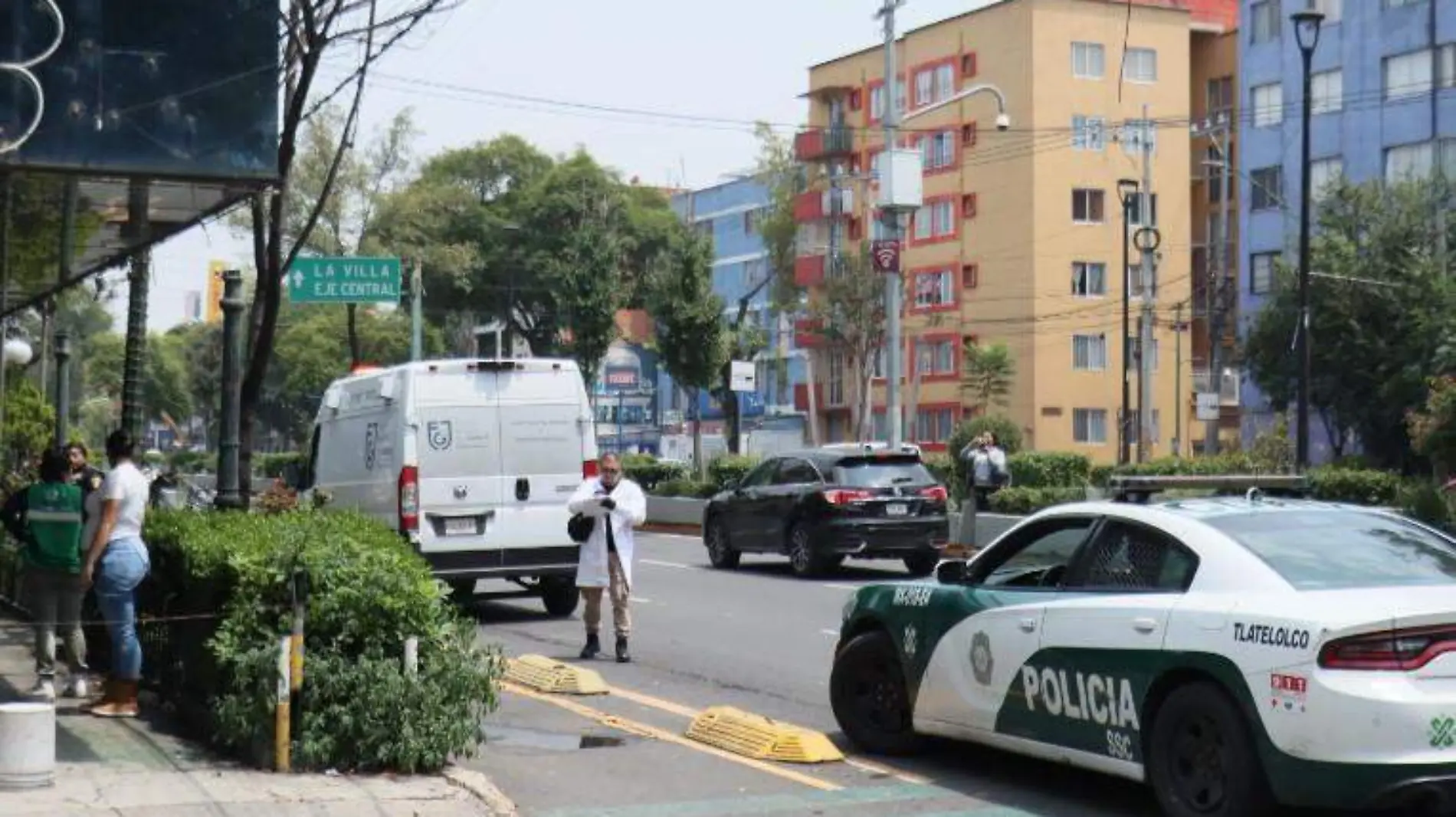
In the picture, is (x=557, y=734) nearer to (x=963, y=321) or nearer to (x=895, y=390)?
(x=895, y=390)

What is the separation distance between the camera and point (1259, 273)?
62688 millimetres

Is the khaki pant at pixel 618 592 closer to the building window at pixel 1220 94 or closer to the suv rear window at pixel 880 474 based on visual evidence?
the suv rear window at pixel 880 474

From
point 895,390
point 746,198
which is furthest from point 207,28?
point 746,198

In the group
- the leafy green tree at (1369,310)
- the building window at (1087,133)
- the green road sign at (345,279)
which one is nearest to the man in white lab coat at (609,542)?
the green road sign at (345,279)

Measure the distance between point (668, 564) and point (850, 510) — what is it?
5313mm

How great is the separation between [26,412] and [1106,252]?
4390cm

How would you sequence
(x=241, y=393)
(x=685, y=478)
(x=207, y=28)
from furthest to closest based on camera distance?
1. (x=685, y=478)
2. (x=241, y=393)
3. (x=207, y=28)

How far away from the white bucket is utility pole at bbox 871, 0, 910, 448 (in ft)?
78.0

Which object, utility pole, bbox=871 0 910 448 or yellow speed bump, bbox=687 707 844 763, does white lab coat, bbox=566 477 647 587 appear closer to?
yellow speed bump, bbox=687 707 844 763

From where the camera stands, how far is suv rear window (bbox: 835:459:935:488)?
23.2m

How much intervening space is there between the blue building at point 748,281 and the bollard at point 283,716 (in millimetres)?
76552

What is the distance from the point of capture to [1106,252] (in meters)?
67.6

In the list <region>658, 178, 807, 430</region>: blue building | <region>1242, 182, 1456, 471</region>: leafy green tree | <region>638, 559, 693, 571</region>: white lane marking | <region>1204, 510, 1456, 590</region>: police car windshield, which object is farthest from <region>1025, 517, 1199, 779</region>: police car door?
<region>658, 178, 807, 430</region>: blue building

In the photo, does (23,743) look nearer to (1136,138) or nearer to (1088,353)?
(1136,138)
